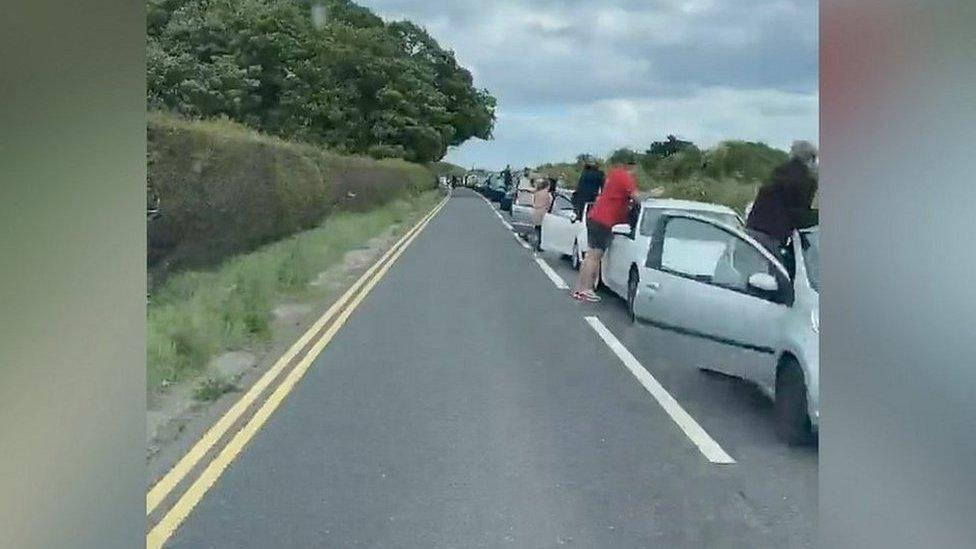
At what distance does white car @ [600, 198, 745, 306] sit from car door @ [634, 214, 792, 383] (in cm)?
4

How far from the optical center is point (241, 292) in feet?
27.3

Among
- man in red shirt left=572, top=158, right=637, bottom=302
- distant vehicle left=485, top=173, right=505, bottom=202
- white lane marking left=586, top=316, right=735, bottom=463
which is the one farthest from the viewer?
distant vehicle left=485, top=173, right=505, bottom=202

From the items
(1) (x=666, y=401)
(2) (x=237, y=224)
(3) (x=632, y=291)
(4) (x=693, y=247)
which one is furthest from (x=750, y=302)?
(2) (x=237, y=224)

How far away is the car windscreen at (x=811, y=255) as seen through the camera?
169 inches

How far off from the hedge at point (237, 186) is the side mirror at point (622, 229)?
0.91 metres

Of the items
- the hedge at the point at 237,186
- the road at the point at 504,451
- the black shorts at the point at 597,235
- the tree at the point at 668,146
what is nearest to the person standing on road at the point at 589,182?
the black shorts at the point at 597,235

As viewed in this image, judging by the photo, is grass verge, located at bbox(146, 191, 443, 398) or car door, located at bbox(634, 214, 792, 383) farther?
grass verge, located at bbox(146, 191, 443, 398)

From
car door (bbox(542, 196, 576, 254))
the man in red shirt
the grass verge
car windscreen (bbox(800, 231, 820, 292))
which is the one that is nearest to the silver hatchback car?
car windscreen (bbox(800, 231, 820, 292))

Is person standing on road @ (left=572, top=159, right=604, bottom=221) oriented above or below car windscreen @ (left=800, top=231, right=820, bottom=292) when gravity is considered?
above

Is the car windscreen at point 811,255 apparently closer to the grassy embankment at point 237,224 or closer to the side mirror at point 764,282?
the side mirror at point 764,282

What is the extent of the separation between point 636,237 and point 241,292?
351cm

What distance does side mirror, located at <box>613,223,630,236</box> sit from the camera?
5719mm

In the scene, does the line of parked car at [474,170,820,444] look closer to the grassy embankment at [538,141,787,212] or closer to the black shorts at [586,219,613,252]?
the grassy embankment at [538,141,787,212]

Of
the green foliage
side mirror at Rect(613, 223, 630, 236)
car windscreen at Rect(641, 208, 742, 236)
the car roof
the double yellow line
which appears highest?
the green foliage
